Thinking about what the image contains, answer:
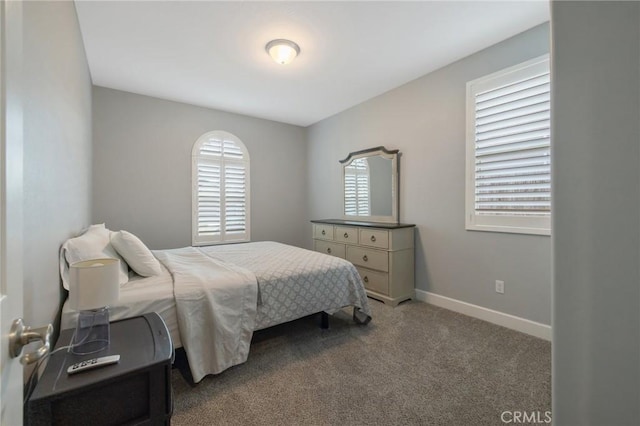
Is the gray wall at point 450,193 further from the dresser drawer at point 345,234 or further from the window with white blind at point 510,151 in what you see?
the dresser drawer at point 345,234

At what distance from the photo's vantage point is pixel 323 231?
406 cm

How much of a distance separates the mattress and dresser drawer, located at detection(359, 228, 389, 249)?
7.11ft

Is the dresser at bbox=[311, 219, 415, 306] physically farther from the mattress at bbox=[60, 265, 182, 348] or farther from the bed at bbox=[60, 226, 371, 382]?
the mattress at bbox=[60, 265, 182, 348]

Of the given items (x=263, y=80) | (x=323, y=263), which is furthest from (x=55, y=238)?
(x=263, y=80)

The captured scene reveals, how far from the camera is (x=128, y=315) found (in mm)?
1586

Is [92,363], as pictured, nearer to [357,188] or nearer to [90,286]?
[90,286]

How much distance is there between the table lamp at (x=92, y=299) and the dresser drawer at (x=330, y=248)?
2.84m

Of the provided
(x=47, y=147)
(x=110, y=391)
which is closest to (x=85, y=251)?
(x=47, y=147)

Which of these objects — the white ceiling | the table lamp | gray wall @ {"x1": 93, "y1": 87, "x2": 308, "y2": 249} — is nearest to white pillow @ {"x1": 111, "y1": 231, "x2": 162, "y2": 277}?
the table lamp

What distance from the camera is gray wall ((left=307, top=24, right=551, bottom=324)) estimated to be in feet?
7.91

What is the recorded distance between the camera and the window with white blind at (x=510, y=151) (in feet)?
7.59

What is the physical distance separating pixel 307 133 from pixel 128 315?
4.36 metres

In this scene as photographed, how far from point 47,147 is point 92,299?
2.85 feet

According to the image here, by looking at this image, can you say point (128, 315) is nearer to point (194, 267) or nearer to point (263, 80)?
point (194, 267)
